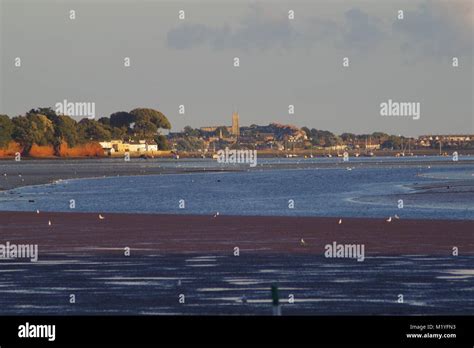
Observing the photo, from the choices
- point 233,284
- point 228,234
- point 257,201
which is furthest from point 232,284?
point 257,201

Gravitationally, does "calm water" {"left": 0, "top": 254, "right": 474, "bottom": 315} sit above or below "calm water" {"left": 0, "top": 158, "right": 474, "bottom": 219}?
above

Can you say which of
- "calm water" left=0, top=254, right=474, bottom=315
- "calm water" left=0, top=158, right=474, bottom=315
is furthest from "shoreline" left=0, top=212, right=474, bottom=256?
"calm water" left=0, top=254, right=474, bottom=315

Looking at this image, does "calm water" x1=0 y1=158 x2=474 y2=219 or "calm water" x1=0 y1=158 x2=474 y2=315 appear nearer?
"calm water" x1=0 y1=158 x2=474 y2=315

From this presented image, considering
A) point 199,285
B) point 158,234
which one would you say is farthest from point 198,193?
point 199,285

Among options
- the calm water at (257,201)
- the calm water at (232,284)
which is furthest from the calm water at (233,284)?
the calm water at (257,201)

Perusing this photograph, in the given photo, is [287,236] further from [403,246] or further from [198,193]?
[198,193]

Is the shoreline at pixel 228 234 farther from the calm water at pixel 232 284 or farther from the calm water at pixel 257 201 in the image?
the calm water at pixel 257 201

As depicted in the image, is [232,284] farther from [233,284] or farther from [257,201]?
[257,201]

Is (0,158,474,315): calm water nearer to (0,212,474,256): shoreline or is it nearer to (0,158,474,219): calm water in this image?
(0,212,474,256): shoreline
